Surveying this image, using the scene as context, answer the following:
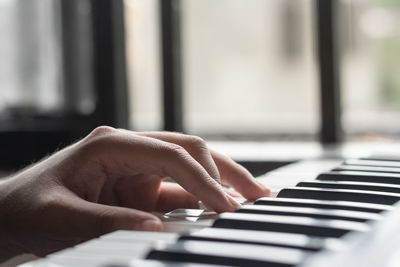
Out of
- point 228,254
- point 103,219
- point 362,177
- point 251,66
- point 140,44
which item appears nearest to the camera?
point 228,254

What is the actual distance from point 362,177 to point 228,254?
1.38ft

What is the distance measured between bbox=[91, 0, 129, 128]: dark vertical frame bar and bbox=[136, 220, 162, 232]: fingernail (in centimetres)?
193

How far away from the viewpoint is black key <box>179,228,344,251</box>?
55 centimetres

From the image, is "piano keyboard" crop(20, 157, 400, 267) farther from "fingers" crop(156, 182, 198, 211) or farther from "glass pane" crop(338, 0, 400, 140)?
"glass pane" crop(338, 0, 400, 140)

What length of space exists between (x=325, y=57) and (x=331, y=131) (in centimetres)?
26

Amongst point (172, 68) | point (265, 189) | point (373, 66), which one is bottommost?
point (373, 66)

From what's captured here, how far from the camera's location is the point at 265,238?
1.89 ft

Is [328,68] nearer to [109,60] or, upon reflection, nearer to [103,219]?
[109,60]

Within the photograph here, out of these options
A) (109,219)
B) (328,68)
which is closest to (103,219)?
(109,219)

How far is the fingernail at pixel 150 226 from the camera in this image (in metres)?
0.69

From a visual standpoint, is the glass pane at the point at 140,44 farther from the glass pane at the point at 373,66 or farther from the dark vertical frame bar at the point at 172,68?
the glass pane at the point at 373,66

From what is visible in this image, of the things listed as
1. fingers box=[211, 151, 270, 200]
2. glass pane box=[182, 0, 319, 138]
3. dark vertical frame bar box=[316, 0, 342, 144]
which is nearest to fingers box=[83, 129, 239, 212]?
fingers box=[211, 151, 270, 200]

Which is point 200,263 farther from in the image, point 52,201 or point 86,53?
point 86,53

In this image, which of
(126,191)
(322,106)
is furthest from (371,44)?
(126,191)
